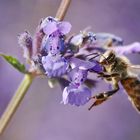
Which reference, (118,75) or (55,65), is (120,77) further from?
(55,65)

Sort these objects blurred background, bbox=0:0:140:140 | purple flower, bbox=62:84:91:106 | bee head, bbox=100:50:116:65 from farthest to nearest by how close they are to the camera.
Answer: blurred background, bbox=0:0:140:140 → bee head, bbox=100:50:116:65 → purple flower, bbox=62:84:91:106

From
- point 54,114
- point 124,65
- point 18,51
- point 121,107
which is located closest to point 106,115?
point 121,107

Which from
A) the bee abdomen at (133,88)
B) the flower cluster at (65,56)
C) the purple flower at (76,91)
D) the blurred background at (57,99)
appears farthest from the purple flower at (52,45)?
the blurred background at (57,99)

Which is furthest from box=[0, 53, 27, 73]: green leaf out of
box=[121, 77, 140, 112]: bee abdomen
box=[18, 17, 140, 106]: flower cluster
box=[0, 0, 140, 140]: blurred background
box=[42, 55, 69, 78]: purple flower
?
box=[0, 0, 140, 140]: blurred background

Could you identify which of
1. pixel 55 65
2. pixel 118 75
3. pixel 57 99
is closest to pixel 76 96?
pixel 55 65

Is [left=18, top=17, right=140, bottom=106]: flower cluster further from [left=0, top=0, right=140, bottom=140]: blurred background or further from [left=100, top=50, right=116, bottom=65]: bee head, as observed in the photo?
[left=0, top=0, right=140, bottom=140]: blurred background

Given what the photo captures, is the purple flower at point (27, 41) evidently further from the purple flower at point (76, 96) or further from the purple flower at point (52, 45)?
the purple flower at point (76, 96)

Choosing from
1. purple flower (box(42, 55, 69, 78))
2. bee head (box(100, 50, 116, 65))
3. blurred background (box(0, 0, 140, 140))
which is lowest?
blurred background (box(0, 0, 140, 140))

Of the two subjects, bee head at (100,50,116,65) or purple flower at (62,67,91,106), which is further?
bee head at (100,50,116,65)
